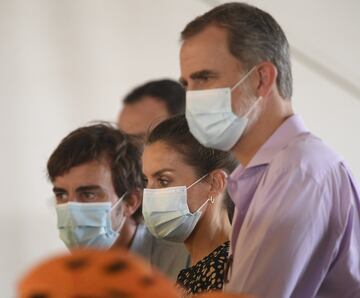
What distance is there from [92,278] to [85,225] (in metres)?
1.57

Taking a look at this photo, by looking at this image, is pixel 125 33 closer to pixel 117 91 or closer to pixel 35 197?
pixel 117 91

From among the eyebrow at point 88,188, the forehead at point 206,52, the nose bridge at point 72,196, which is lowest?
the nose bridge at point 72,196

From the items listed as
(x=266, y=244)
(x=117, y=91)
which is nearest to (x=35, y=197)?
(x=117, y=91)

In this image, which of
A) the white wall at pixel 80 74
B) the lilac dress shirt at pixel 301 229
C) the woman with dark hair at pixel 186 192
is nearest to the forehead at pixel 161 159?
the woman with dark hair at pixel 186 192

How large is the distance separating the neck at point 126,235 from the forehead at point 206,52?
0.82 metres

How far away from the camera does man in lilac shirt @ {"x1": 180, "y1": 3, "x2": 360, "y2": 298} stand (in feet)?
3.68

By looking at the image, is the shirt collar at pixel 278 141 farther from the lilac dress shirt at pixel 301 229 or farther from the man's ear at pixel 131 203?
the man's ear at pixel 131 203

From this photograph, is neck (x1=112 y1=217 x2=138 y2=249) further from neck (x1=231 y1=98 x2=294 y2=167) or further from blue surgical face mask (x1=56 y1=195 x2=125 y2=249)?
neck (x1=231 y1=98 x2=294 y2=167)

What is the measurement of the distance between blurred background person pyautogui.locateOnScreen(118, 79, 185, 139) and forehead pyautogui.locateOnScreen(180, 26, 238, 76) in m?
1.27

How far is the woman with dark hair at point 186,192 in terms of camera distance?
5.47 ft

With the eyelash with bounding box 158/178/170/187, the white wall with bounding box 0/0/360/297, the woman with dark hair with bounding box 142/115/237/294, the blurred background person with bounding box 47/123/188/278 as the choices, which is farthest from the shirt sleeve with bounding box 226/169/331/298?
the white wall with bounding box 0/0/360/297

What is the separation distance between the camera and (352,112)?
2961 millimetres

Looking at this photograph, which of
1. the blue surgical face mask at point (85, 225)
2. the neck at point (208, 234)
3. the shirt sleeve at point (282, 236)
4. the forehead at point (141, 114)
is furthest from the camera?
the forehead at point (141, 114)

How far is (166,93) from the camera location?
272 cm
